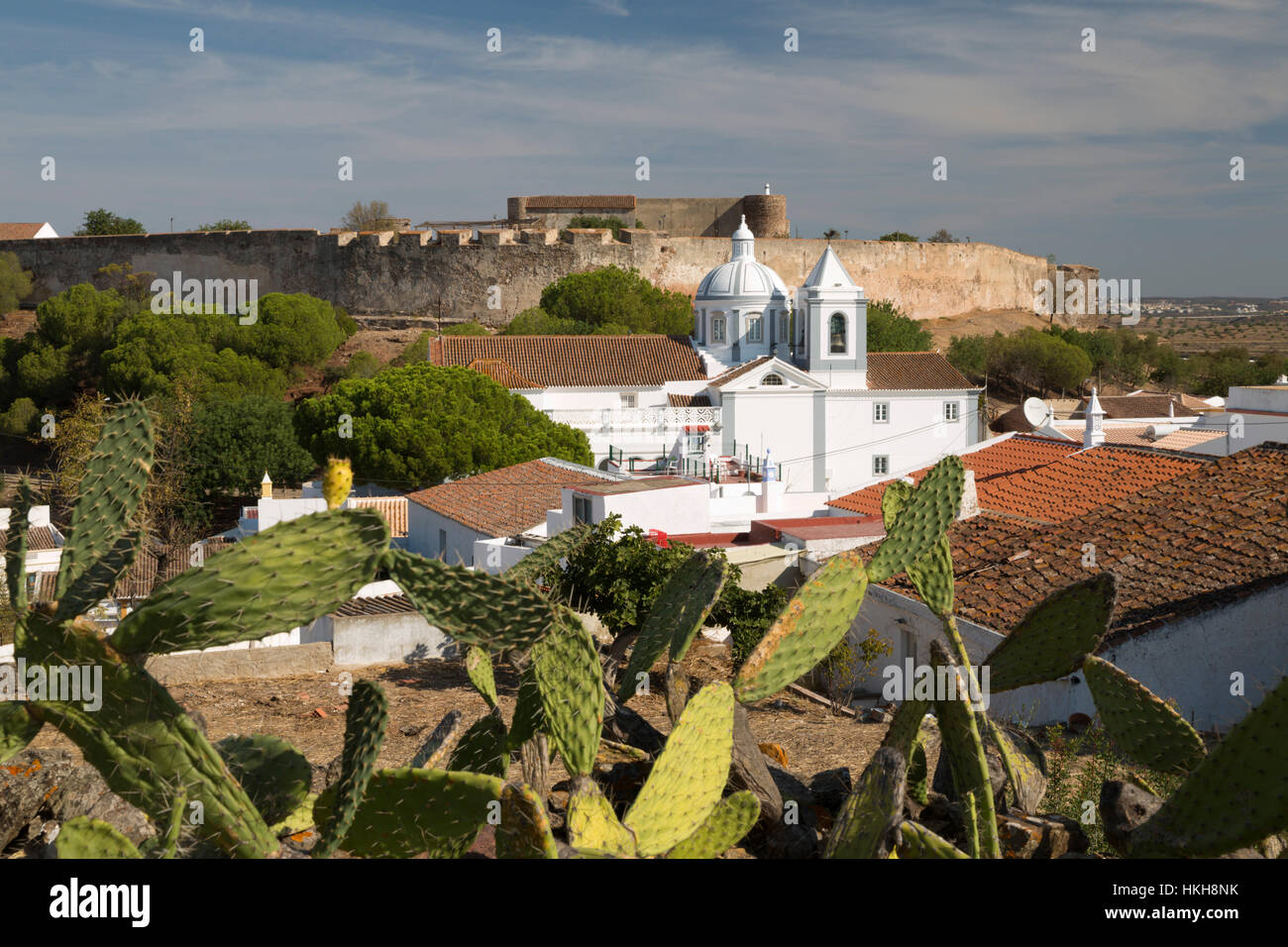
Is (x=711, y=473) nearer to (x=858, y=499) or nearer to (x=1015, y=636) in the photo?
(x=858, y=499)

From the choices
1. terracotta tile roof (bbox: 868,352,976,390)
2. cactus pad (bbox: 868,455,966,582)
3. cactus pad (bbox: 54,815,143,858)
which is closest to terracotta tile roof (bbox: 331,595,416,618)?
cactus pad (bbox: 868,455,966,582)

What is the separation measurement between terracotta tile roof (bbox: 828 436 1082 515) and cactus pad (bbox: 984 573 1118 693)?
1105 centimetres

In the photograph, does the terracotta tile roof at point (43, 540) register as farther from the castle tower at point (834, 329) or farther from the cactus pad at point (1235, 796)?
the castle tower at point (834, 329)

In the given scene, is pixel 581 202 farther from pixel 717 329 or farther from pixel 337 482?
pixel 337 482

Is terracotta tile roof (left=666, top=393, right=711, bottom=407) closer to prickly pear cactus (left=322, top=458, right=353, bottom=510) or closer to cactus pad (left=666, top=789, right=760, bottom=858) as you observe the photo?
cactus pad (left=666, top=789, right=760, bottom=858)

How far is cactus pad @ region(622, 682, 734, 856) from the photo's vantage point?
117 inches

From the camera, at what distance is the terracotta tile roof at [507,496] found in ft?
55.9

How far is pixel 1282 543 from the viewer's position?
8539 millimetres

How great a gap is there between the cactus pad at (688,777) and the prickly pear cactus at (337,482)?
1105 mm

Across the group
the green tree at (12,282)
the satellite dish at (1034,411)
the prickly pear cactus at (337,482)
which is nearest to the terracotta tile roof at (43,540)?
the prickly pear cactus at (337,482)

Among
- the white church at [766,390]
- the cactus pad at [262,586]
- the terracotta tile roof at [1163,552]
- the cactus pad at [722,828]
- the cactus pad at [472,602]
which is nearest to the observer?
the cactus pad at [262,586]

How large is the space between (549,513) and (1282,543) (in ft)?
30.1

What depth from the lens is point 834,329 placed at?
118 feet
